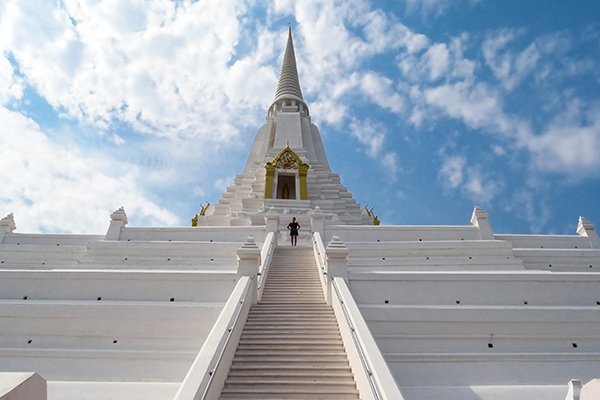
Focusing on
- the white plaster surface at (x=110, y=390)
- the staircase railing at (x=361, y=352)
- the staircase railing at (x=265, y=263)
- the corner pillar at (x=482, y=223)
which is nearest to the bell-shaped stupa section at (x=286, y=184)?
the staircase railing at (x=265, y=263)

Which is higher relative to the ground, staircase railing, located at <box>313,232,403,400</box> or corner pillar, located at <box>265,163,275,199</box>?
corner pillar, located at <box>265,163,275,199</box>

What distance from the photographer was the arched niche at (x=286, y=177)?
2575 cm

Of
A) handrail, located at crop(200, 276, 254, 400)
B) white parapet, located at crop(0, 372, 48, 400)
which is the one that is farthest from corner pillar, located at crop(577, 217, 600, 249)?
white parapet, located at crop(0, 372, 48, 400)

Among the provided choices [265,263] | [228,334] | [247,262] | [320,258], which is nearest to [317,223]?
[320,258]

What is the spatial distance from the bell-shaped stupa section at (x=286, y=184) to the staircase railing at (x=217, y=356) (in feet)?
38.2

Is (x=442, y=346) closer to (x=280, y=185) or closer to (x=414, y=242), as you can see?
(x=414, y=242)

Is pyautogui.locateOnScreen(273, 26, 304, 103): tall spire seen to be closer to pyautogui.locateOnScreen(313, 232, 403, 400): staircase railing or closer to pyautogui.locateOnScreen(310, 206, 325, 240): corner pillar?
pyautogui.locateOnScreen(310, 206, 325, 240): corner pillar

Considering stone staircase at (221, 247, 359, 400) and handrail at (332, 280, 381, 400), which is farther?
stone staircase at (221, 247, 359, 400)

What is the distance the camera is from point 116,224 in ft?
57.8

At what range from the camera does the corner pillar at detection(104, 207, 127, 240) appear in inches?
680

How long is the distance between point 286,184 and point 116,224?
43.9ft

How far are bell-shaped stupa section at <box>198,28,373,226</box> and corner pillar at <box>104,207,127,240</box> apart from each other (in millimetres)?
5690

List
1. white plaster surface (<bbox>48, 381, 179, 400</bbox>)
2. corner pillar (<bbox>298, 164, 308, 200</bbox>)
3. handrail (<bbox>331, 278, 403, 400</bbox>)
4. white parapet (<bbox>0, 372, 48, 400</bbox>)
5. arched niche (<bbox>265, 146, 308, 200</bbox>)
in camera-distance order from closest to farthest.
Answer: white parapet (<bbox>0, 372, 48, 400</bbox>) < handrail (<bbox>331, 278, 403, 400</bbox>) < white plaster surface (<bbox>48, 381, 179, 400</bbox>) < corner pillar (<bbox>298, 164, 308, 200</bbox>) < arched niche (<bbox>265, 146, 308, 200</bbox>)

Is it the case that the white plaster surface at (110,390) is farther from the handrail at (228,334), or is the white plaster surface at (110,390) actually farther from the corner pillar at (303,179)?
the corner pillar at (303,179)
